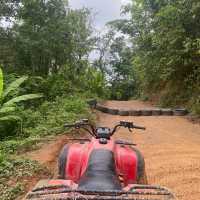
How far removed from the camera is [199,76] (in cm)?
1541

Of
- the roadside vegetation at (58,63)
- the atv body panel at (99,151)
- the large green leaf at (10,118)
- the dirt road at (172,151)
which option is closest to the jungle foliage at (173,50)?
the roadside vegetation at (58,63)

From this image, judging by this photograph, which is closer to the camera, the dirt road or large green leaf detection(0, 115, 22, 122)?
the dirt road

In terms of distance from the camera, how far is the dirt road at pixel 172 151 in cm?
680

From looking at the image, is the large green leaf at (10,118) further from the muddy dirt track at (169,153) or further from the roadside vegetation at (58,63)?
the muddy dirt track at (169,153)

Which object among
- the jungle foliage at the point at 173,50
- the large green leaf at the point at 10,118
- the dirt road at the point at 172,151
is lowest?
the dirt road at the point at 172,151

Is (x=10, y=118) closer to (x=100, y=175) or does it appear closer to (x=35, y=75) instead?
(x=35, y=75)

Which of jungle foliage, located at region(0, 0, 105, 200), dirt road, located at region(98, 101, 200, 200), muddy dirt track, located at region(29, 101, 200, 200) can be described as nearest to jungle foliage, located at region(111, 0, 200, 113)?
dirt road, located at region(98, 101, 200, 200)

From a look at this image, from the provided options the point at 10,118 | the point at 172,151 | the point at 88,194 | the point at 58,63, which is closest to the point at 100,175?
the point at 88,194

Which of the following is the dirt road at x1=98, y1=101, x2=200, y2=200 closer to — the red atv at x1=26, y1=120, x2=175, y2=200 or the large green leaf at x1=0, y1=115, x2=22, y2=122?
the red atv at x1=26, y1=120, x2=175, y2=200

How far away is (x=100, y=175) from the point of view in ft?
11.2

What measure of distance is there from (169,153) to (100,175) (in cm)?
564

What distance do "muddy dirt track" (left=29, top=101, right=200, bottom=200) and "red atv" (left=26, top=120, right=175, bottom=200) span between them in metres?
2.09

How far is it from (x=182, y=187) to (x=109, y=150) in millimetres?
3054

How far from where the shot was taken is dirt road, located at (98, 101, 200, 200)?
6.80 metres
